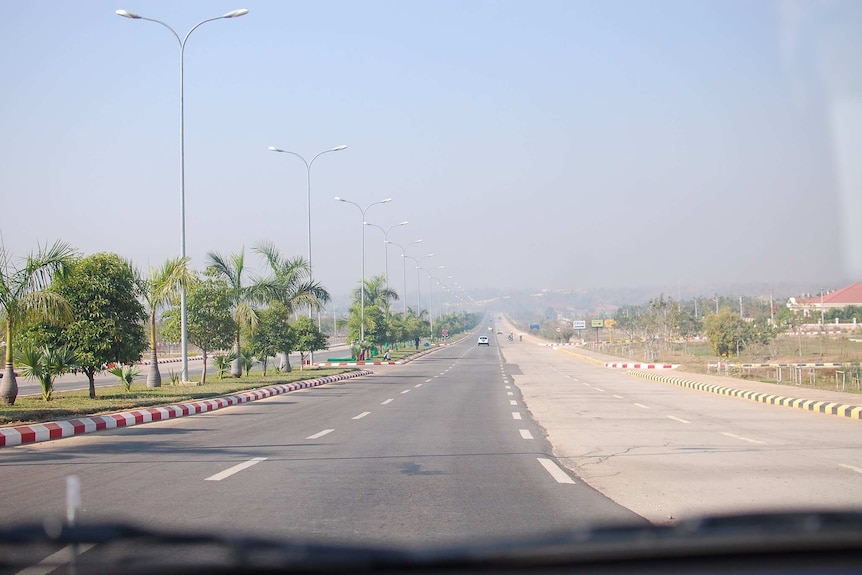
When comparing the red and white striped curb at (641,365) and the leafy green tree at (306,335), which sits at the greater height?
the leafy green tree at (306,335)

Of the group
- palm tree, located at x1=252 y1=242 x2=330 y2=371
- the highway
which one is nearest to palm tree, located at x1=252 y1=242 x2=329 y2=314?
palm tree, located at x1=252 y1=242 x2=330 y2=371

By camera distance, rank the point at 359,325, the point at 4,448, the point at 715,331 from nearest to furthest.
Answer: the point at 4,448 < the point at 715,331 < the point at 359,325

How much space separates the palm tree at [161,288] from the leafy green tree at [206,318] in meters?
2.25

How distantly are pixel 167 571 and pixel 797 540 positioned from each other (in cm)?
215

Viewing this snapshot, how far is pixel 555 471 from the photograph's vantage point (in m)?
9.90

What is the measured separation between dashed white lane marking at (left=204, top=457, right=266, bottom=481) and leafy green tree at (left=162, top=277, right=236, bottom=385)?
56.1 feet

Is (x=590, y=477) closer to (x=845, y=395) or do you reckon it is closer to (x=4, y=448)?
(x=4, y=448)

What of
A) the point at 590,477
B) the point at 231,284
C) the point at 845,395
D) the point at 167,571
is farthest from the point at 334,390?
the point at 167,571

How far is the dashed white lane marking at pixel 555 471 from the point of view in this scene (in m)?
9.22

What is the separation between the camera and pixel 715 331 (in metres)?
51.8

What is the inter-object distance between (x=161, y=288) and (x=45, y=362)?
5.95 m

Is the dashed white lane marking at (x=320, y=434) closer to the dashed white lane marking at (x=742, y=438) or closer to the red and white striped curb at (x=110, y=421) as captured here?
the red and white striped curb at (x=110, y=421)

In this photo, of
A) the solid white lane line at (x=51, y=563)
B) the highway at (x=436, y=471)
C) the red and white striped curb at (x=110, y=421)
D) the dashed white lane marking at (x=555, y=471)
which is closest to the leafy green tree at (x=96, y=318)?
the red and white striped curb at (x=110, y=421)

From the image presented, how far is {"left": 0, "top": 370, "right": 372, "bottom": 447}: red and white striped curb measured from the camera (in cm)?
1301
